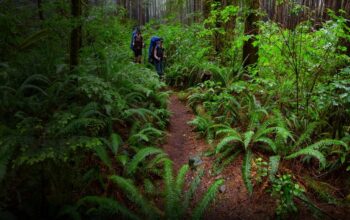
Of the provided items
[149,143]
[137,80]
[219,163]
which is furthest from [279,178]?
[137,80]

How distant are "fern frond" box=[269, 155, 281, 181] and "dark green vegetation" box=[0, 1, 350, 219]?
0.02 metres

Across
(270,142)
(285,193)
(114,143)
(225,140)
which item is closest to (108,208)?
(114,143)

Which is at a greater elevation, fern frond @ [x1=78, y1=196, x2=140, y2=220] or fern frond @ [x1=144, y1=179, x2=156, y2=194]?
fern frond @ [x1=78, y1=196, x2=140, y2=220]

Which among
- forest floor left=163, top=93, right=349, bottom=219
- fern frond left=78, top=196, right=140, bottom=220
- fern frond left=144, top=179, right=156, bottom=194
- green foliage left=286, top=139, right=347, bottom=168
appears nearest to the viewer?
fern frond left=78, top=196, right=140, bottom=220

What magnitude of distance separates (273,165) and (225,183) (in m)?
0.91

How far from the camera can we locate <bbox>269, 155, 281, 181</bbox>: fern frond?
4.63 metres

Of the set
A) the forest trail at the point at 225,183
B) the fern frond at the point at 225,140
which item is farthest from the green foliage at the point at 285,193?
the fern frond at the point at 225,140

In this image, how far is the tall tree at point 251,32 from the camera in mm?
8297

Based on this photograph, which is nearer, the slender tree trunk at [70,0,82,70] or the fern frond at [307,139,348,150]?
the fern frond at [307,139,348,150]

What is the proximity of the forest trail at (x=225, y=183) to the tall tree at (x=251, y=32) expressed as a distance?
3251 mm

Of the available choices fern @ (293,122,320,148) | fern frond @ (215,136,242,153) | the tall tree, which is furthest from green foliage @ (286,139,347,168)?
the tall tree

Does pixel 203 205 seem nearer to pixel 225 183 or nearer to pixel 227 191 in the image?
pixel 227 191

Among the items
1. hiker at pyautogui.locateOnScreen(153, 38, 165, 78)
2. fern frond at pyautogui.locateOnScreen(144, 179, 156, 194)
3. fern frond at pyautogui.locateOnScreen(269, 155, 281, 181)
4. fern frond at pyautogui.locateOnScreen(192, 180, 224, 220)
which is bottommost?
fern frond at pyautogui.locateOnScreen(144, 179, 156, 194)

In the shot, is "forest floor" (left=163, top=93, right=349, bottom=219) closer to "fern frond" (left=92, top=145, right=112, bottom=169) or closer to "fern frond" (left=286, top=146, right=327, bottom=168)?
"fern frond" (left=286, top=146, right=327, bottom=168)
